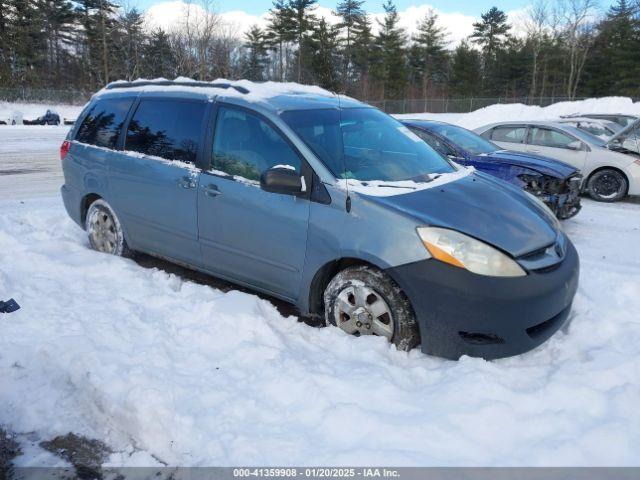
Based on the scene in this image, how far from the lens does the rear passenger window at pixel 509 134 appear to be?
10188 millimetres

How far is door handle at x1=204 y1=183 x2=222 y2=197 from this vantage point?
13.6 ft

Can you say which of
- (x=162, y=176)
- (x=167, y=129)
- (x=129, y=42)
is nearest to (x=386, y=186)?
(x=162, y=176)

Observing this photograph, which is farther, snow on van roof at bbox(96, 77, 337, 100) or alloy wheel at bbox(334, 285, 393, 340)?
snow on van roof at bbox(96, 77, 337, 100)

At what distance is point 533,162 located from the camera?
295 inches

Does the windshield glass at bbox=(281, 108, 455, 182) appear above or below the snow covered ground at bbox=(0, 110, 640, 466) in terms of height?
above

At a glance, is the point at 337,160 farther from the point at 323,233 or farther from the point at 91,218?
the point at 91,218

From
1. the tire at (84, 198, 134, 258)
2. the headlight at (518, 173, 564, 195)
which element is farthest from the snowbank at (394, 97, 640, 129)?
the tire at (84, 198, 134, 258)

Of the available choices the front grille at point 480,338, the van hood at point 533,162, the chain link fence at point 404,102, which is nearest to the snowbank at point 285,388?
the front grille at point 480,338

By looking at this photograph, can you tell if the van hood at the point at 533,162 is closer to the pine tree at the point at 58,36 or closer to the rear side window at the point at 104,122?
the rear side window at the point at 104,122

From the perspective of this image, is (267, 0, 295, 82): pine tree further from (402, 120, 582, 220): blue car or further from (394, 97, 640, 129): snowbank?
(402, 120, 582, 220): blue car

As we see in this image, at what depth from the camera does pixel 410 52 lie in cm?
6203

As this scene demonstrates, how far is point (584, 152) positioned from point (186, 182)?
8.15 m

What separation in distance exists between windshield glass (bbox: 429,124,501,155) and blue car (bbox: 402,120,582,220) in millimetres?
16

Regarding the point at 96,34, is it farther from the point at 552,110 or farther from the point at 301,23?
Answer: the point at 552,110
